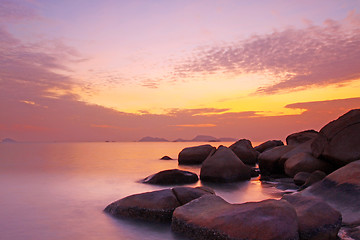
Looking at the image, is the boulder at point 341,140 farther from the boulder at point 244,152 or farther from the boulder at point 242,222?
the boulder at point 244,152

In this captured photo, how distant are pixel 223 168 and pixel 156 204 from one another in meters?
7.96

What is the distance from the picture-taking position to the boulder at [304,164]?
13.3 metres

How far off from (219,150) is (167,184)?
3.36 metres

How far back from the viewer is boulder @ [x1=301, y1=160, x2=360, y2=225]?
7312 millimetres

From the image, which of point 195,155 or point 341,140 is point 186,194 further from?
point 195,155

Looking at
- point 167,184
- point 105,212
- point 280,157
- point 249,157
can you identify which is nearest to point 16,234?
point 105,212

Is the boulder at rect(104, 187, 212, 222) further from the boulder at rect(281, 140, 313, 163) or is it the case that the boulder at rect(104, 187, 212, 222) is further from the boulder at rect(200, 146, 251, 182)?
the boulder at rect(281, 140, 313, 163)

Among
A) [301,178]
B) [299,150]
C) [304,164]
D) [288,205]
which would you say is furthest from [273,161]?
[288,205]

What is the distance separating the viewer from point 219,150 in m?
15.8

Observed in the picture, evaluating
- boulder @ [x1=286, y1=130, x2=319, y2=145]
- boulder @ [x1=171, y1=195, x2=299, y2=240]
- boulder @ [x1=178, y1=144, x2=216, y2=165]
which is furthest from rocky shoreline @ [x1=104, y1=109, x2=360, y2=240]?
boulder @ [x1=178, y1=144, x2=216, y2=165]

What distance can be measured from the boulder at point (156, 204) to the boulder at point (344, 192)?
330 cm

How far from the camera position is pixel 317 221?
19.5ft

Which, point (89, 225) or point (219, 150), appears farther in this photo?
point (219, 150)

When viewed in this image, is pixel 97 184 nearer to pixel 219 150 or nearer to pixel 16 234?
pixel 219 150
